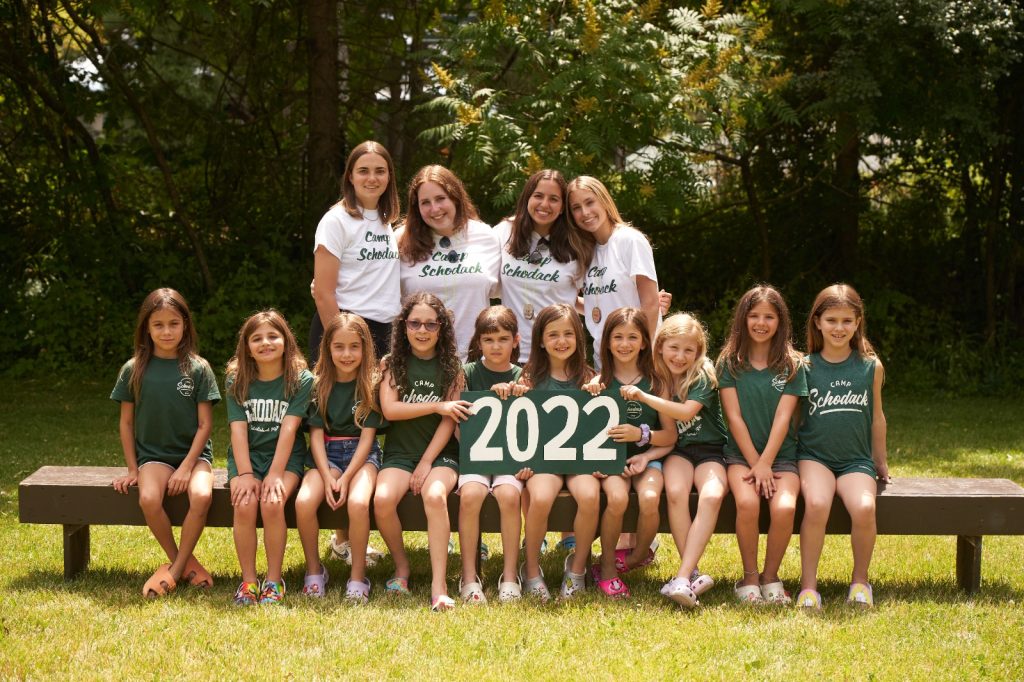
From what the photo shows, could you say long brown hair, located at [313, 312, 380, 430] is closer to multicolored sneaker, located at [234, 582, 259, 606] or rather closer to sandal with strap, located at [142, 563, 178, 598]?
multicolored sneaker, located at [234, 582, 259, 606]

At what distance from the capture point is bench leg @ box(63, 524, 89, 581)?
500 cm

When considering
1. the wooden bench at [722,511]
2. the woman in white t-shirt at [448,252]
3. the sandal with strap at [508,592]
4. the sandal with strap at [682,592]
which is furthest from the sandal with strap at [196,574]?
the sandal with strap at [682,592]

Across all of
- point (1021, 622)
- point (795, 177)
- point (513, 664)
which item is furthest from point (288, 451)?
point (795, 177)

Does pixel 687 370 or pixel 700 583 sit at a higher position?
pixel 687 370

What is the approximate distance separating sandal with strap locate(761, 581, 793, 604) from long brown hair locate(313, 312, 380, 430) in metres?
1.91

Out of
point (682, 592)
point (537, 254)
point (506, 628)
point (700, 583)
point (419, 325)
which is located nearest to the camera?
point (506, 628)

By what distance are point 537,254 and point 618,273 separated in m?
0.42

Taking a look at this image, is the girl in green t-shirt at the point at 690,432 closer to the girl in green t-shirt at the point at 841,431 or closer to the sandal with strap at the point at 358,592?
the girl in green t-shirt at the point at 841,431

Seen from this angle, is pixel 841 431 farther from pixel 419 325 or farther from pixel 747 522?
pixel 419 325

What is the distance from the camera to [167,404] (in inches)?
197

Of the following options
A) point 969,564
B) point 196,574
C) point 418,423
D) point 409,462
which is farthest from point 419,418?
point 969,564

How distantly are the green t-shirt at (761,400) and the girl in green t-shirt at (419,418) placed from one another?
1237 mm

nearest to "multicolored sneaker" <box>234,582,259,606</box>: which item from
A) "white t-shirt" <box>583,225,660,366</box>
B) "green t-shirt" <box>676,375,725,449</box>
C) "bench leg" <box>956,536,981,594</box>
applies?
"white t-shirt" <box>583,225,660,366</box>

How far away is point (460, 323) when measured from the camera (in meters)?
5.37
